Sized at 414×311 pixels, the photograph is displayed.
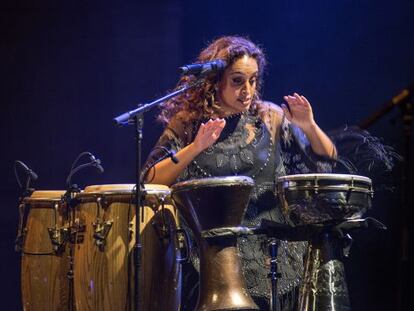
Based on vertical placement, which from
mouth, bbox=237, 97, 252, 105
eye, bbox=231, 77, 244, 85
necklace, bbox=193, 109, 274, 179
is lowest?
necklace, bbox=193, 109, 274, 179

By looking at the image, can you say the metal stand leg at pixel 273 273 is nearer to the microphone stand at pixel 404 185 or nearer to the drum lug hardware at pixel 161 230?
the drum lug hardware at pixel 161 230

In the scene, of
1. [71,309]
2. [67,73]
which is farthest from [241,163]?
[67,73]

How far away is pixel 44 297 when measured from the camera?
425 centimetres

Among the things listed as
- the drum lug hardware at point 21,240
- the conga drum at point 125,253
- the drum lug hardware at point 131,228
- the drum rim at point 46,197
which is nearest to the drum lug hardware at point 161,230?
the conga drum at point 125,253

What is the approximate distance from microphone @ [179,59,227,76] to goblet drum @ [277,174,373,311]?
2.34ft

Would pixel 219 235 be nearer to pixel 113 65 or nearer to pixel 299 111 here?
pixel 299 111

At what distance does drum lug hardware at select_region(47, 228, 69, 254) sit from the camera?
4.20 m

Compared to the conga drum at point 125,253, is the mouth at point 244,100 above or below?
above

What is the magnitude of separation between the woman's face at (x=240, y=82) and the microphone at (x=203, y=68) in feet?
0.98

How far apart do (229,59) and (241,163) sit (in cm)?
60

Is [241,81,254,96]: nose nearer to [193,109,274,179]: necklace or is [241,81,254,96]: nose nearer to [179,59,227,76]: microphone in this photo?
[193,109,274,179]: necklace

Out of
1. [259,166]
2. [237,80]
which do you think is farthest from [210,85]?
[259,166]

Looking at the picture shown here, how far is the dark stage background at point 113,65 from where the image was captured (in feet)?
16.0

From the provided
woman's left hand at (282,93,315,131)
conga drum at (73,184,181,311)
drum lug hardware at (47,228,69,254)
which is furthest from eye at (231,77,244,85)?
drum lug hardware at (47,228,69,254)
